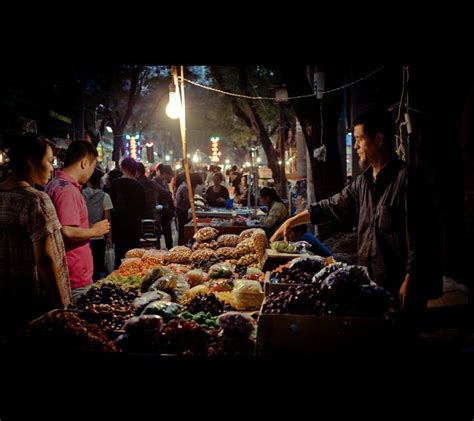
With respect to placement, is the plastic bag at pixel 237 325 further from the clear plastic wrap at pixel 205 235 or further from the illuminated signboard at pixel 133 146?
the illuminated signboard at pixel 133 146

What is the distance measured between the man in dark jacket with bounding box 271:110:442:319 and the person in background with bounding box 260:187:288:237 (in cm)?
600

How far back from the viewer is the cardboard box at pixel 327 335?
285cm

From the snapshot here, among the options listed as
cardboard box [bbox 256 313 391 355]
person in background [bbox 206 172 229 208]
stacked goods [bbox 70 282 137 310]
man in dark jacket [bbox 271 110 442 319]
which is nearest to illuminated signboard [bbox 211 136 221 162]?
person in background [bbox 206 172 229 208]

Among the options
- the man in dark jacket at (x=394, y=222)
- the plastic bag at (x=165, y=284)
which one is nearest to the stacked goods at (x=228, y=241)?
the plastic bag at (x=165, y=284)

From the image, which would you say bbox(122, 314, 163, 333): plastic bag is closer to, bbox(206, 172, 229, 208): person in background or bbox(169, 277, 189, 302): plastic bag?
bbox(169, 277, 189, 302): plastic bag

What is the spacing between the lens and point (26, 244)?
361 cm

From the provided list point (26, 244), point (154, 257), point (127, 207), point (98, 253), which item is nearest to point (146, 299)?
point (26, 244)

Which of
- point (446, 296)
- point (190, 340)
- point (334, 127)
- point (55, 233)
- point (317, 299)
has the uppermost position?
point (334, 127)

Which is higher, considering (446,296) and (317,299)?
(317,299)

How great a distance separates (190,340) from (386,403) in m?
1.27

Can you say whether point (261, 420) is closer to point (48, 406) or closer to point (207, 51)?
point (48, 406)

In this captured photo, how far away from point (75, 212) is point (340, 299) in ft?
9.19

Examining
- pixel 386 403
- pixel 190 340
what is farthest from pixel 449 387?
pixel 190 340

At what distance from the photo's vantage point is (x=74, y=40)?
9.28 feet
